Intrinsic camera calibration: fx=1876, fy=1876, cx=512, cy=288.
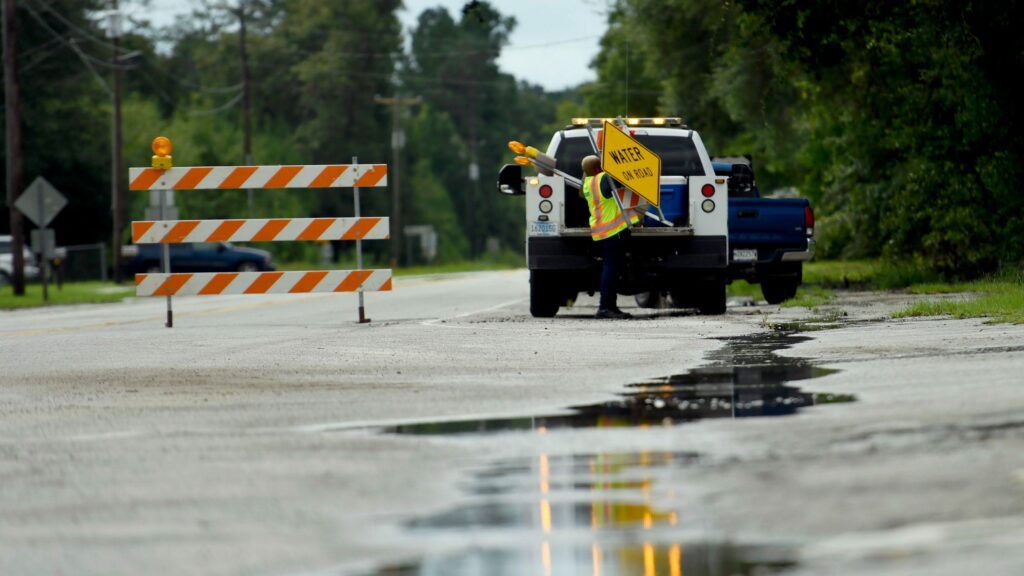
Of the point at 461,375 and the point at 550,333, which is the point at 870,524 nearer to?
the point at 461,375

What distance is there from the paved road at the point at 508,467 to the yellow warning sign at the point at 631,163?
5.84m

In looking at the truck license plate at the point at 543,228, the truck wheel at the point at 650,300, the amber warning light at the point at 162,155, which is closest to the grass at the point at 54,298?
the truck wheel at the point at 650,300

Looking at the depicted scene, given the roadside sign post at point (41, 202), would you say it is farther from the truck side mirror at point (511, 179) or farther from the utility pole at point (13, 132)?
the truck side mirror at point (511, 179)

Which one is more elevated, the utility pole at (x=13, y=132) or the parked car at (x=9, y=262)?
the utility pole at (x=13, y=132)

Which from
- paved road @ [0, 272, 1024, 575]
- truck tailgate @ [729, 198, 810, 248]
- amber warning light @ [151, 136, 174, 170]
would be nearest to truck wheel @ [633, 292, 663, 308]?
truck tailgate @ [729, 198, 810, 248]

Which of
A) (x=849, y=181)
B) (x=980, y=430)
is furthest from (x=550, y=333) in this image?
(x=849, y=181)

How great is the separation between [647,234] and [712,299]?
1.10 m

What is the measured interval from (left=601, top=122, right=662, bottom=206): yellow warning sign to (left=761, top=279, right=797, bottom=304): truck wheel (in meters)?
5.26

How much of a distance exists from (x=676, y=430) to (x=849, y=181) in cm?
2205

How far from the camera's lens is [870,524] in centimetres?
Result: 559

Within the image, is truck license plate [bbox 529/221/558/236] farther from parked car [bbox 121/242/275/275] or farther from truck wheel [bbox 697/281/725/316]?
parked car [bbox 121/242/275/275]

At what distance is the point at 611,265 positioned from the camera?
62.7 feet

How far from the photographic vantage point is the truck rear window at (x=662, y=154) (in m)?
20.1

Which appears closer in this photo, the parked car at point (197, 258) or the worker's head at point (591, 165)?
the worker's head at point (591, 165)
